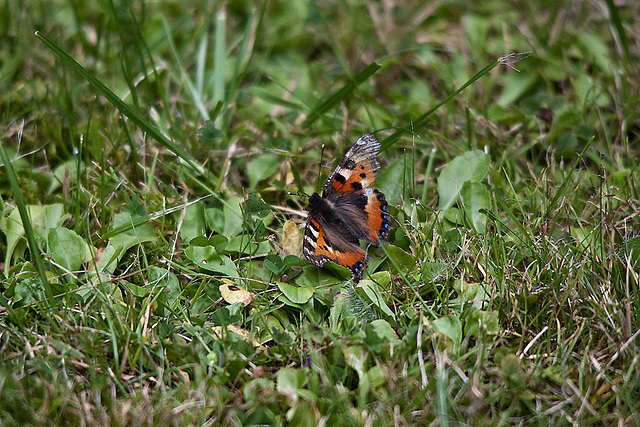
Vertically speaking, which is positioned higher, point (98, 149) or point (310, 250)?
point (98, 149)

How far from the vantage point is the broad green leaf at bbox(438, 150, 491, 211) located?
3.01 meters

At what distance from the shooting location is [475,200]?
2898mm

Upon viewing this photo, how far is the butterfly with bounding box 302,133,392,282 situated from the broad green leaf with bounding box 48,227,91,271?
3.48 ft

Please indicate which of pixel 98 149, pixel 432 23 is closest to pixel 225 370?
pixel 98 149

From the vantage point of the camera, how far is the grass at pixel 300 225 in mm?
2109

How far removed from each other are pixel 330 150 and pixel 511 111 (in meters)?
1.28

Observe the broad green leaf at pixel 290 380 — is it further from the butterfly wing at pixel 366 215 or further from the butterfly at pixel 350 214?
the butterfly wing at pixel 366 215

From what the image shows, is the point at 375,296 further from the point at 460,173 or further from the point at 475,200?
the point at 460,173

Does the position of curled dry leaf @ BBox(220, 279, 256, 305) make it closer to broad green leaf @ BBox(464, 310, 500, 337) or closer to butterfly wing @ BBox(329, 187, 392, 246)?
butterfly wing @ BBox(329, 187, 392, 246)

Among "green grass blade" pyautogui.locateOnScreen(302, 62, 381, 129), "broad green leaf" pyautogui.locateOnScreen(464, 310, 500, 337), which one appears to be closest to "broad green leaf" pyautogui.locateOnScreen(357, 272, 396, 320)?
"broad green leaf" pyautogui.locateOnScreen(464, 310, 500, 337)

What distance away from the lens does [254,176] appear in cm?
325

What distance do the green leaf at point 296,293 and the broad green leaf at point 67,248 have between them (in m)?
0.96

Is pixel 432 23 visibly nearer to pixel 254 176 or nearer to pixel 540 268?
pixel 254 176

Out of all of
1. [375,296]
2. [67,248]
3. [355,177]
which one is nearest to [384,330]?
[375,296]
